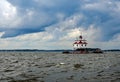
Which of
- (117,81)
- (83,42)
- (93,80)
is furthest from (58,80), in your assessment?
(83,42)

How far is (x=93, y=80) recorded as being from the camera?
31266mm

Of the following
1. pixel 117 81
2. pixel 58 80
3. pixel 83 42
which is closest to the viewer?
pixel 117 81

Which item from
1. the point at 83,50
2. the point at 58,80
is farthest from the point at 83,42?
the point at 58,80

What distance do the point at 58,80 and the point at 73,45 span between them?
6178 inches

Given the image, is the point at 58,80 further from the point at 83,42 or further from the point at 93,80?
the point at 83,42

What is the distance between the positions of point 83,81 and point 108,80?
104 inches

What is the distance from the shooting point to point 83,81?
30.7 metres

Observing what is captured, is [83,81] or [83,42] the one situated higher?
[83,42]

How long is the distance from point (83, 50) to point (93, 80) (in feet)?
511

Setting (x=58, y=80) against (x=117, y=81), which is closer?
(x=117, y=81)

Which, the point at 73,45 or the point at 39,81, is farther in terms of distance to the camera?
the point at 73,45

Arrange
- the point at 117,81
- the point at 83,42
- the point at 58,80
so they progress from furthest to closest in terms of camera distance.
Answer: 1. the point at 83,42
2. the point at 58,80
3. the point at 117,81

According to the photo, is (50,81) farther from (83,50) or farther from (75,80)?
(83,50)

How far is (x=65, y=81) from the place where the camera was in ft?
A: 101
